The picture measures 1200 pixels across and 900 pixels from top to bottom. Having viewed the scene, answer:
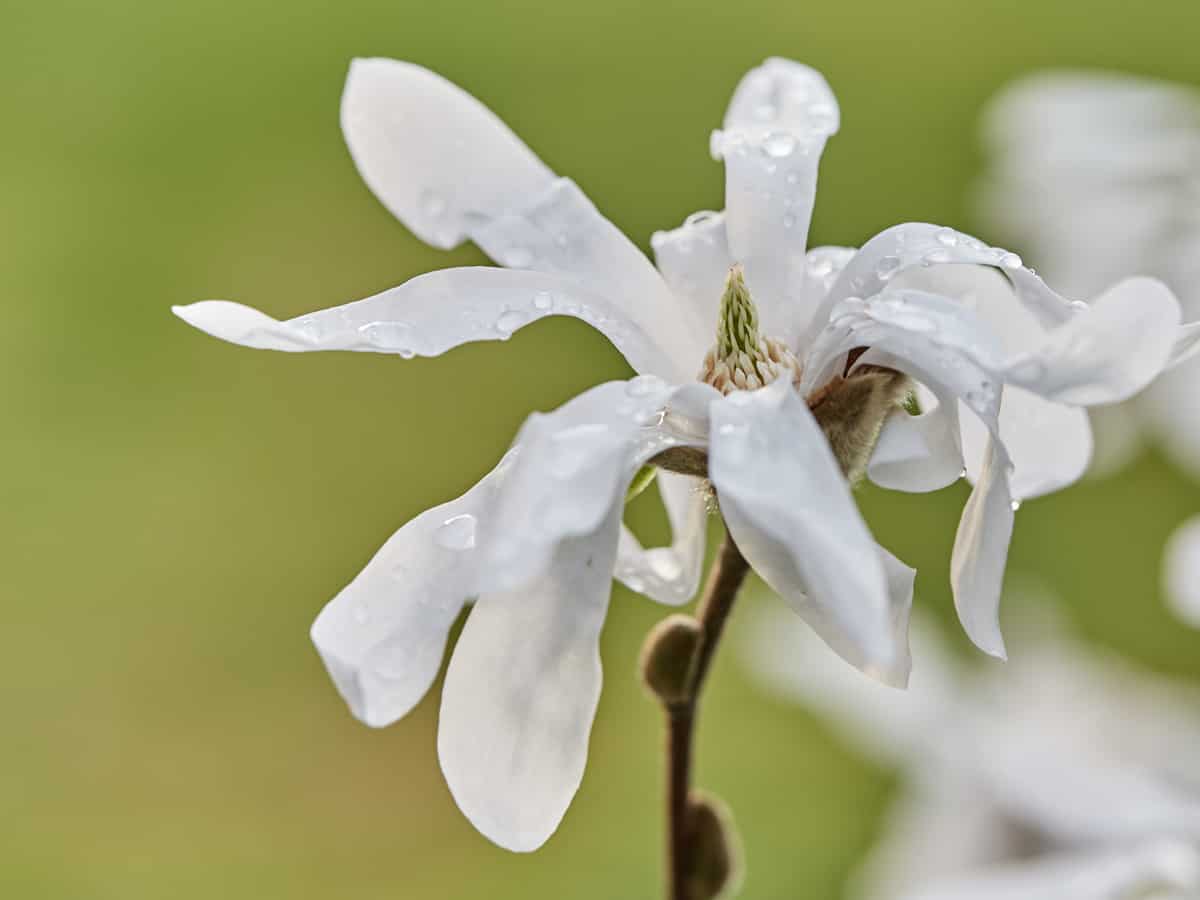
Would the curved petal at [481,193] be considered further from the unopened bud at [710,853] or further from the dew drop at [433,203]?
the unopened bud at [710,853]

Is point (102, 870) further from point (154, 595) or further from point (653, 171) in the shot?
point (653, 171)

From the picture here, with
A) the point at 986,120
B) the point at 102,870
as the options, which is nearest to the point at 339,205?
the point at 102,870

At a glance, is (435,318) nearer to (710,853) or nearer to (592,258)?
(592,258)

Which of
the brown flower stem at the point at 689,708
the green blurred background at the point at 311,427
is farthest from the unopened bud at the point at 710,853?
the green blurred background at the point at 311,427

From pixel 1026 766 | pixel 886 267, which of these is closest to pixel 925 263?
pixel 886 267

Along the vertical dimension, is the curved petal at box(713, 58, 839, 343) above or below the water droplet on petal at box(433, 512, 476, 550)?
above

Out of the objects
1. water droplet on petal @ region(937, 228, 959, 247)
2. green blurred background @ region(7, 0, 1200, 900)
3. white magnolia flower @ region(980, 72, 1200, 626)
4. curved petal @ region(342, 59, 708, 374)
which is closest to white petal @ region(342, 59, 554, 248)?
curved petal @ region(342, 59, 708, 374)

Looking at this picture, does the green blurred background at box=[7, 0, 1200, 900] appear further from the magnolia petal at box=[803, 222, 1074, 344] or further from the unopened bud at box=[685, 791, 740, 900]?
the magnolia petal at box=[803, 222, 1074, 344]
